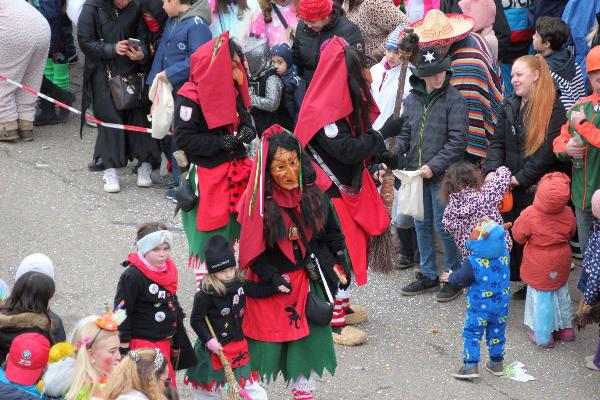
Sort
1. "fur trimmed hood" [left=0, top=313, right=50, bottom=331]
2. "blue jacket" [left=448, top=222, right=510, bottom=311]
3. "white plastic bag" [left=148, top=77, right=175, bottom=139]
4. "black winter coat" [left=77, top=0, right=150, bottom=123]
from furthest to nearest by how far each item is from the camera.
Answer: "black winter coat" [left=77, top=0, right=150, bottom=123] < "white plastic bag" [left=148, top=77, right=175, bottom=139] < "blue jacket" [left=448, top=222, right=510, bottom=311] < "fur trimmed hood" [left=0, top=313, right=50, bottom=331]

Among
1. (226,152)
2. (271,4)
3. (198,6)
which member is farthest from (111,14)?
(226,152)

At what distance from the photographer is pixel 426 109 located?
7664 millimetres

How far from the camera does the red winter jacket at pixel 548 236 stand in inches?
Result: 279

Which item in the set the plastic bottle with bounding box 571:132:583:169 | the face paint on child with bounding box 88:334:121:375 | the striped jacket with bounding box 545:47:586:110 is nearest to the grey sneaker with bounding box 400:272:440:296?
the plastic bottle with bounding box 571:132:583:169

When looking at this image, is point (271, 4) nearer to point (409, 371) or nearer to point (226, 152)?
point (226, 152)

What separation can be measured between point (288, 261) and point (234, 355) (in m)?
0.60

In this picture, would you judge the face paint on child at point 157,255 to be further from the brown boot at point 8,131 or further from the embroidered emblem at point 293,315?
the brown boot at point 8,131

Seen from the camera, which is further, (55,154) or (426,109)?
(55,154)

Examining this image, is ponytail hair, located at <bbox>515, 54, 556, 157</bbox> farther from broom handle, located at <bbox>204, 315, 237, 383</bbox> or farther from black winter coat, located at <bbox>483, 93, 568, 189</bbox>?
broom handle, located at <bbox>204, 315, 237, 383</bbox>

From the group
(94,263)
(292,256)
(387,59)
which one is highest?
(387,59)

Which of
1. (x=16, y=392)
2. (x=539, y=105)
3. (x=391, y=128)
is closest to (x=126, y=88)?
(x=391, y=128)

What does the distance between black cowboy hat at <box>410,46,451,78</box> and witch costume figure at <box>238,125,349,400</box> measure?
1.96 meters

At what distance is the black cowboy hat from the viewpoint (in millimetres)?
7457

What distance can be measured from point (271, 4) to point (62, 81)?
3.05 metres
